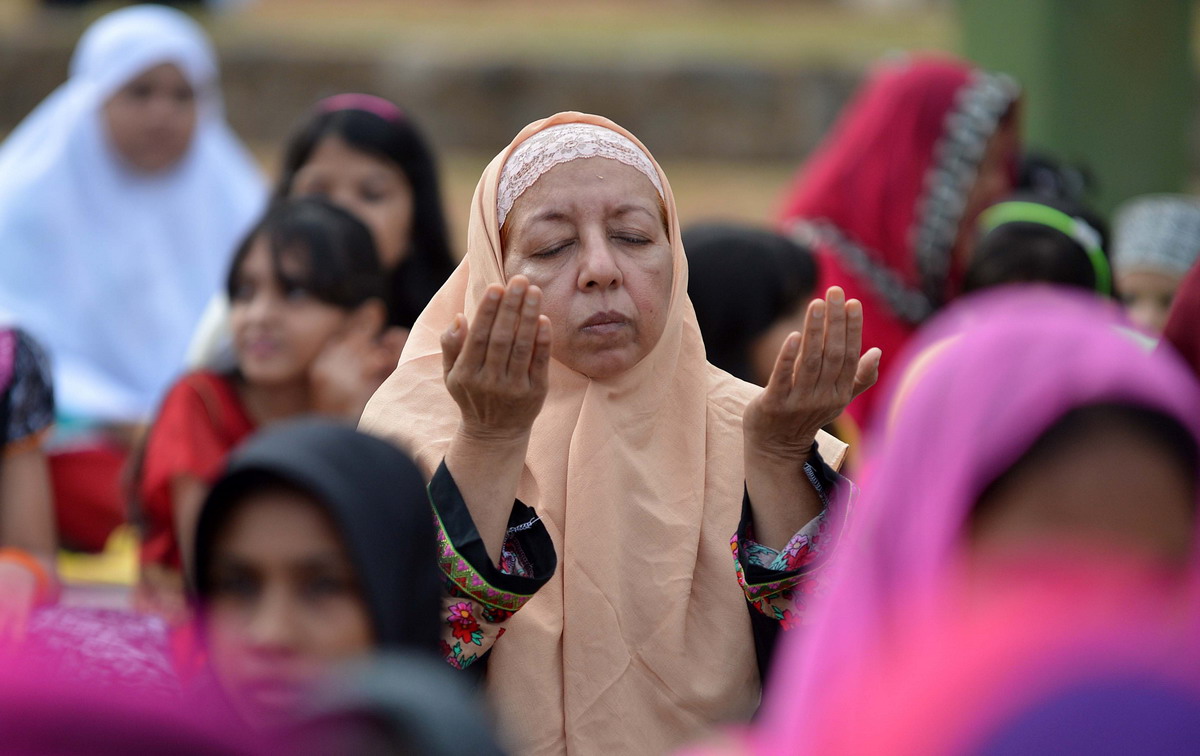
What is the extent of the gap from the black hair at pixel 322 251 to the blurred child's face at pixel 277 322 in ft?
0.05

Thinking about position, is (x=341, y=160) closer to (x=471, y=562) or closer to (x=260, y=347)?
(x=260, y=347)

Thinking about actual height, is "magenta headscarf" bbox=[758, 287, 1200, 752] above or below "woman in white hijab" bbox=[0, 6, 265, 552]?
above

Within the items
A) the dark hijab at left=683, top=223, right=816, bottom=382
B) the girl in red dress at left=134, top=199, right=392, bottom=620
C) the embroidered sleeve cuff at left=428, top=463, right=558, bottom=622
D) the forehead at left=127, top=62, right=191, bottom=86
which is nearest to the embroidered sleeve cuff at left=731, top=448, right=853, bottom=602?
the embroidered sleeve cuff at left=428, top=463, right=558, bottom=622

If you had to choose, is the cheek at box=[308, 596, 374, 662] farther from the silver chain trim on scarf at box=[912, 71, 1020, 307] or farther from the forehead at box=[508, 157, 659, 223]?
the silver chain trim on scarf at box=[912, 71, 1020, 307]

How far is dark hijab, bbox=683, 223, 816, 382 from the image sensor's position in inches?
140

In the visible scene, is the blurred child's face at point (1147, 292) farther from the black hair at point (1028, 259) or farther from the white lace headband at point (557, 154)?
the white lace headband at point (557, 154)

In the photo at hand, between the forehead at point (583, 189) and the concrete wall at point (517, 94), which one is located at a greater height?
the forehead at point (583, 189)

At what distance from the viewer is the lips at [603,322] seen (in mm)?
2278

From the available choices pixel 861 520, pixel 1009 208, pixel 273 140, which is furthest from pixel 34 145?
pixel 273 140

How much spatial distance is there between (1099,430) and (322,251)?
2.53 meters

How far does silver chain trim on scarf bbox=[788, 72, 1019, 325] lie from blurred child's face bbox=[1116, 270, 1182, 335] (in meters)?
0.64

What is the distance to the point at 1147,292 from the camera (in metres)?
4.33

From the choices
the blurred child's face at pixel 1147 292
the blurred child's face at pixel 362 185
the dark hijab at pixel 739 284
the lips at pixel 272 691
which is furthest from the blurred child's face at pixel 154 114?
the lips at pixel 272 691

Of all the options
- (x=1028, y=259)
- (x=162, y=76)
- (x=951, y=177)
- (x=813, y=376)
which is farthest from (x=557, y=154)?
(x=162, y=76)
